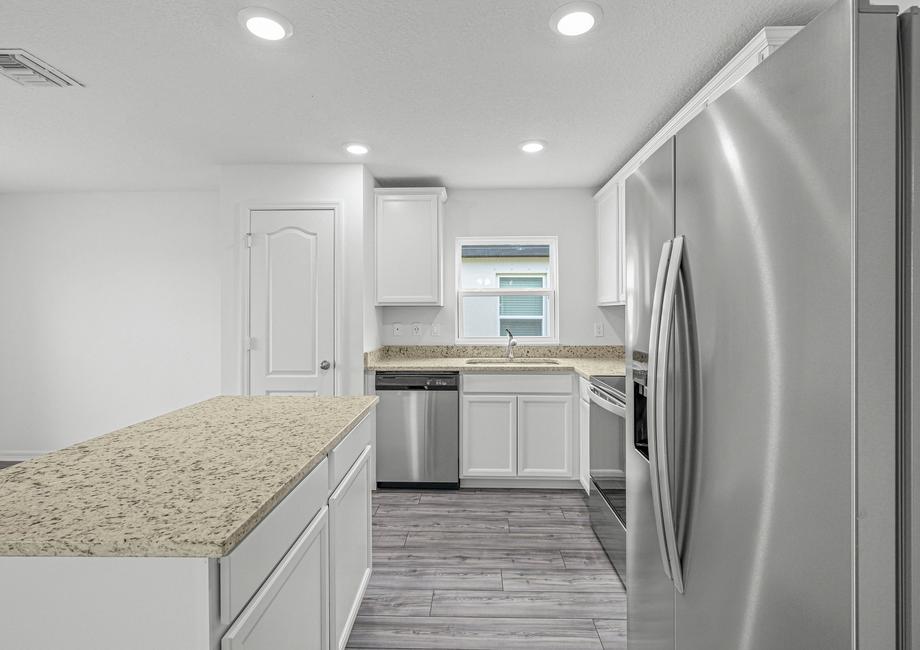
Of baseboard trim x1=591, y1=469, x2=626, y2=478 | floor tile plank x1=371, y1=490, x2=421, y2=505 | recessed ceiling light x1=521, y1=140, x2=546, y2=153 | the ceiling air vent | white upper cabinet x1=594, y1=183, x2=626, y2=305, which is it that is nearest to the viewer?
the ceiling air vent

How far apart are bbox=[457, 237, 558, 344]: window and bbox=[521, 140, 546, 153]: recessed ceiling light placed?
1159 millimetres

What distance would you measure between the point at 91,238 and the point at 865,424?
5.57 meters

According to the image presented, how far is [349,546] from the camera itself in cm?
178

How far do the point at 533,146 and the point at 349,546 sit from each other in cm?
260

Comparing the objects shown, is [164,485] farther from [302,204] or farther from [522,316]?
[522,316]

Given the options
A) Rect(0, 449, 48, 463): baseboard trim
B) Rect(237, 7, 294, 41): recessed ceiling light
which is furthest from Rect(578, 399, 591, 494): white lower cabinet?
Rect(0, 449, 48, 463): baseboard trim

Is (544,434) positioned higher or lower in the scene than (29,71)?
lower

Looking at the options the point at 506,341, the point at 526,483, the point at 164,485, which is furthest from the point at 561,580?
the point at 506,341

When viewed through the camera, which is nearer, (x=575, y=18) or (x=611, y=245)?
(x=575, y=18)

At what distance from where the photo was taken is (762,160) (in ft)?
2.69

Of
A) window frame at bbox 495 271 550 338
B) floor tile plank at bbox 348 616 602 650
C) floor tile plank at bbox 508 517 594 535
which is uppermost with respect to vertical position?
window frame at bbox 495 271 550 338

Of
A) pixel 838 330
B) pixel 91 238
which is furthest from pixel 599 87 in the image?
pixel 91 238

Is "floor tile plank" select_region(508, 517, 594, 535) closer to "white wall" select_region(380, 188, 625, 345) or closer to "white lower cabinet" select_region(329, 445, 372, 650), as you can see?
"white lower cabinet" select_region(329, 445, 372, 650)

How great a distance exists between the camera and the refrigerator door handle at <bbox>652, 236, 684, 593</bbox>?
3.47 feet
